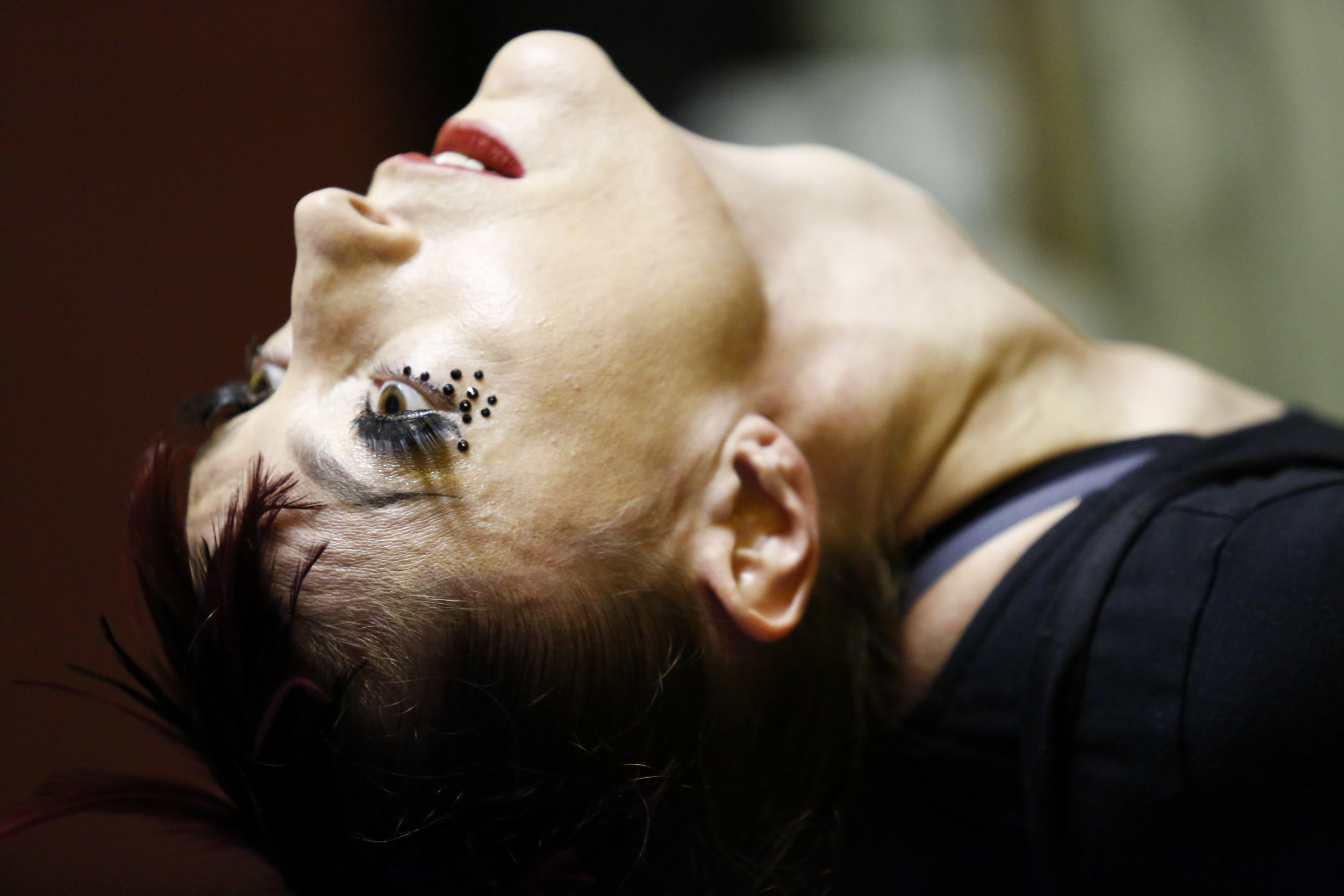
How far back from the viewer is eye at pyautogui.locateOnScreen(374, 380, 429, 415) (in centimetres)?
72

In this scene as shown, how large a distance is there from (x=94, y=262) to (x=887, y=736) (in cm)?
121

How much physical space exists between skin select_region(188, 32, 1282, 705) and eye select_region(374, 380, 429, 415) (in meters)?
0.02

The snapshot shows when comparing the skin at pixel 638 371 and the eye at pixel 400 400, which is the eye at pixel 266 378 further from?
the eye at pixel 400 400

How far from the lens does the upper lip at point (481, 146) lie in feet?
2.68

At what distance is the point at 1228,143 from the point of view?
1.88 metres

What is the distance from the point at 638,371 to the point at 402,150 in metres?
1.35

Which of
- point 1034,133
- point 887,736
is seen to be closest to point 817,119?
point 1034,133

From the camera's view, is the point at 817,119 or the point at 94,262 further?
the point at 817,119

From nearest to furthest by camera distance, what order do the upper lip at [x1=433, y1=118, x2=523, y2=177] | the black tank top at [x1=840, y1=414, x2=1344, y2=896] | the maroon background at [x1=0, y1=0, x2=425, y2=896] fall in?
the black tank top at [x1=840, y1=414, x2=1344, y2=896] < the upper lip at [x1=433, y1=118, x2=523, y2=177] < the maroon background at [x1=0, y1=0, x2=425, y2=896]

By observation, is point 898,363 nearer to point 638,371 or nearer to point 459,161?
point 638,371

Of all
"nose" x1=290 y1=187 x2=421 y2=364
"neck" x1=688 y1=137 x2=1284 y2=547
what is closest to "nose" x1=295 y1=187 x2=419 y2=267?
"nose" x1=290 y1=187 x2=421 y2=364

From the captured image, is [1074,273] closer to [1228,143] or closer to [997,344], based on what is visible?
[1228,143]

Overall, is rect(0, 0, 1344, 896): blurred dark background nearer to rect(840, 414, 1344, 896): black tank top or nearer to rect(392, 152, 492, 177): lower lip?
rect(392, 152, 492, 177): lower lip

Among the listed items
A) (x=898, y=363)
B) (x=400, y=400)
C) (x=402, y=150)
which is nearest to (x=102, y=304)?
(x=402, y=150)
